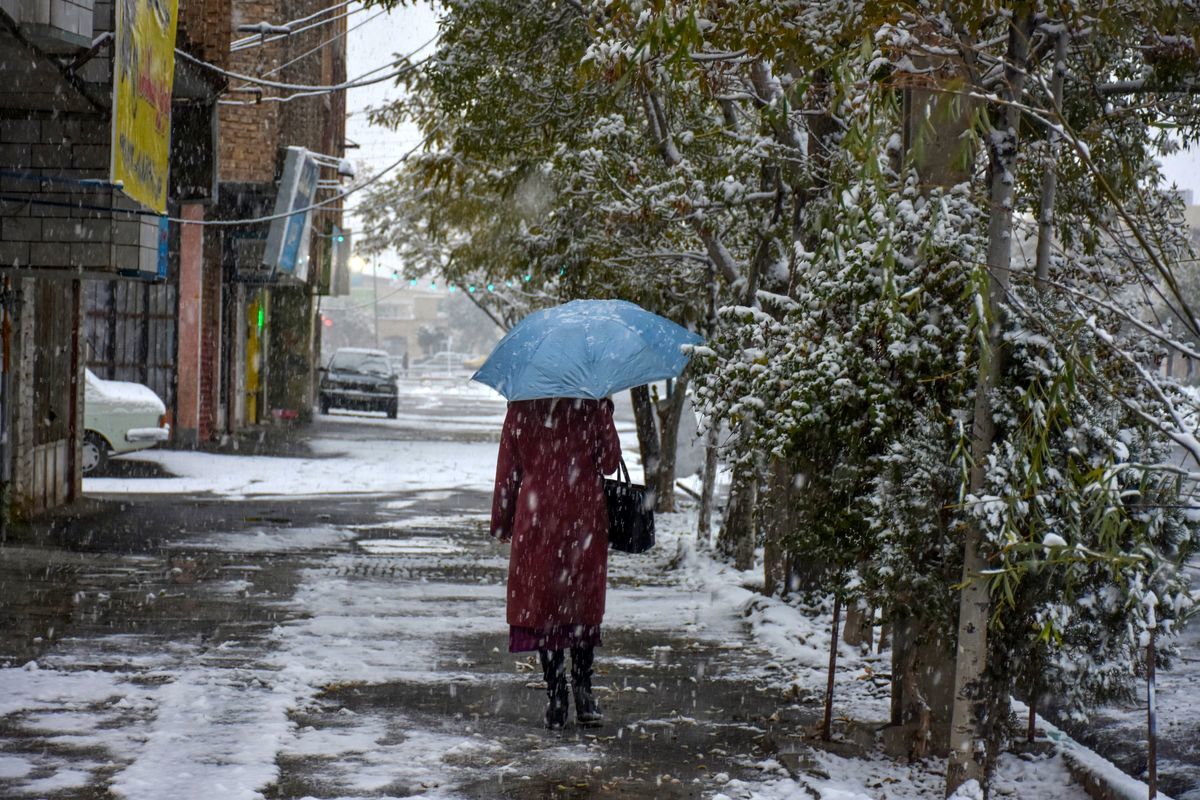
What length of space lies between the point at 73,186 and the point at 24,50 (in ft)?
7.02

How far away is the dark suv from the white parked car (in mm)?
22203

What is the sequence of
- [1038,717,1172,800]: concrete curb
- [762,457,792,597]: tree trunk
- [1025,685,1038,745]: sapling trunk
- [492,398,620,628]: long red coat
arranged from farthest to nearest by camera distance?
[762,457,792,597]: tree trunk
[492,398,620,628]: long red coat
[1025,685,1038,745]: sapling trunk
[1038,717,1172,800]: concrete curb

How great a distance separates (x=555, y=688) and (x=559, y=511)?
86cm

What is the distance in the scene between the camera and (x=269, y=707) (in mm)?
7039

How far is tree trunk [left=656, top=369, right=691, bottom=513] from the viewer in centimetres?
1730

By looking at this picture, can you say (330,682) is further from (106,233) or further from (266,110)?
(266,110)

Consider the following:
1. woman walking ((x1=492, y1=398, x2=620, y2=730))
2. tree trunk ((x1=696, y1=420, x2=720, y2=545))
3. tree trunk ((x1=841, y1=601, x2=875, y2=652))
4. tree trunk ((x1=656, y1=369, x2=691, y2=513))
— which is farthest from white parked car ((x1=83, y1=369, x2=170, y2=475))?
woman walking ((x1=492, y1=398, x2=620, y2=730))

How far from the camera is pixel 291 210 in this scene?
26.4 m

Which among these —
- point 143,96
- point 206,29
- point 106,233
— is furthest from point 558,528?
point 206,29

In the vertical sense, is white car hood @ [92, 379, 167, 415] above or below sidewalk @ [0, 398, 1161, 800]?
above

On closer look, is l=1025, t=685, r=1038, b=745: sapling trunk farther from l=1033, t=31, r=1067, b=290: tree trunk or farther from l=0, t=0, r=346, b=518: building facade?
l=0, t=0, r=346, b=518: building facade

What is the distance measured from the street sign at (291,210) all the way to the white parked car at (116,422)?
5.67 meters

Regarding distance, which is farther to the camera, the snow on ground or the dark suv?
the dark suv

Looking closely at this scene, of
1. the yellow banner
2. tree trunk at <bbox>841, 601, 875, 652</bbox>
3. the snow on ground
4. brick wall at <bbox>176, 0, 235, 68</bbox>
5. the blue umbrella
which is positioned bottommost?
the snow on ground
